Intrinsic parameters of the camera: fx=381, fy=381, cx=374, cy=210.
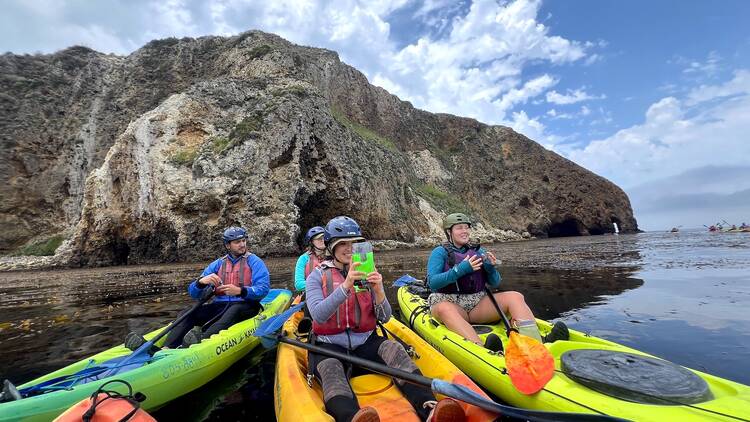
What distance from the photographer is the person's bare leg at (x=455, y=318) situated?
17.4 feet

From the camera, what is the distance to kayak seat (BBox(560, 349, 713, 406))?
302 cm

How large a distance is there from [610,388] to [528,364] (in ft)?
2.18

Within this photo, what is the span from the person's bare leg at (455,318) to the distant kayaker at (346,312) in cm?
153

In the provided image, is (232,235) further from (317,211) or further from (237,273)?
(317,211)

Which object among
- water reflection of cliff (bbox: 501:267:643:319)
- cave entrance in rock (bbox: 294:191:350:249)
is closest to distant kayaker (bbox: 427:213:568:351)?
water reflection of cliff (bbox: 501:267:643:319)

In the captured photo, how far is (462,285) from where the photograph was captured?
5.99m

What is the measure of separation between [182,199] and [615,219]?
74.9 meters

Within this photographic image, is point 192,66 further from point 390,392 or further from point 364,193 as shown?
point 390,392

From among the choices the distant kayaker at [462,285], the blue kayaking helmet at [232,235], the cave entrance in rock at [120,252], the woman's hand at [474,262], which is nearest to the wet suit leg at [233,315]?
the blue kayaking helmet at [232,235]

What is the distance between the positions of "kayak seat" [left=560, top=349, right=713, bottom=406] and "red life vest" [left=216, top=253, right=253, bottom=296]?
5.32 meters

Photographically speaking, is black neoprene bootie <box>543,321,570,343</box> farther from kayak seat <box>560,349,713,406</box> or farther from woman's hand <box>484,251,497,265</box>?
woman's hand <box>484,251,497,265</box>

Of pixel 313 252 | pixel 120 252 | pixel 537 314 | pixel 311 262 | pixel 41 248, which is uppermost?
pixel 313 252

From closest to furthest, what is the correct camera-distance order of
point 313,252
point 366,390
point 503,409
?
point 503,409 < point 366,390 < point 313,252

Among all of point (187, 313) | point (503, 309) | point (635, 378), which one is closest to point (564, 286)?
point (503, 309)
